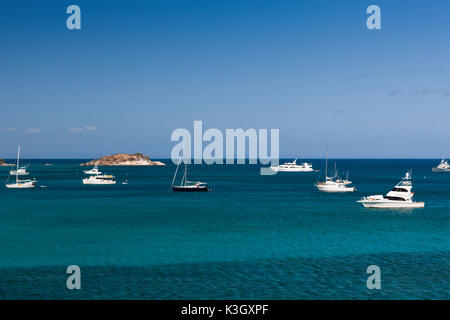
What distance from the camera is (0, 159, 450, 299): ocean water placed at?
28.6 m

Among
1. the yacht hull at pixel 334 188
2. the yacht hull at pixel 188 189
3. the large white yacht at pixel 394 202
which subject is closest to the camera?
the large white yacht at pixel 394 202

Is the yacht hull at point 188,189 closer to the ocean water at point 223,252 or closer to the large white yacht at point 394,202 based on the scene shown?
the ocean water at point 223,252

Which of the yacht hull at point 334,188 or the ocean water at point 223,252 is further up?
the yacht hull at point 334,188

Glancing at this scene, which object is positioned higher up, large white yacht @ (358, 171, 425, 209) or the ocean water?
large white yacht @ (358, 171, 425, 209)

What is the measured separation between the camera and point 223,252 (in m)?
40.7

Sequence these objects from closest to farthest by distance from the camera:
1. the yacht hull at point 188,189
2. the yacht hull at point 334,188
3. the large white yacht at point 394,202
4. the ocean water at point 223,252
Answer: the ocean water at point 223,252, the large white yacht at point 394,202, the yacht hull at point 188,189, the yacht hull at point 334,188

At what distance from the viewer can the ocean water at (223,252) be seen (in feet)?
93.8

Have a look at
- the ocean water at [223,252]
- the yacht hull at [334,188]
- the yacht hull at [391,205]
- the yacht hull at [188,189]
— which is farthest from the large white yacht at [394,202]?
the yacht hull at [188,189]

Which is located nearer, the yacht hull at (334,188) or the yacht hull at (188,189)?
the yacht hull at (188,189)

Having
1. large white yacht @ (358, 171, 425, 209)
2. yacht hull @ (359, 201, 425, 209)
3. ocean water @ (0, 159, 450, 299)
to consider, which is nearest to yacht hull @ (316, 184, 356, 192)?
ocean water @ (0, 159, 450, 299)

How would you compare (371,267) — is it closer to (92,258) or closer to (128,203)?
(92,258)

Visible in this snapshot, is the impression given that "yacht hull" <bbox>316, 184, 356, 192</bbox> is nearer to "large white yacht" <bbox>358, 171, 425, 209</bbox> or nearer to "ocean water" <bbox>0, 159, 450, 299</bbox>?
"ocean water" <bbox>0, 159, 450, 299</bbox>

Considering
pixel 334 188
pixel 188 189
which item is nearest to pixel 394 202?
pixel 334 188
